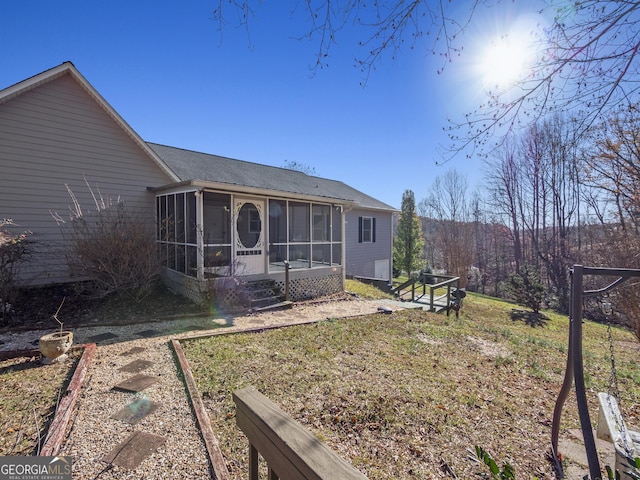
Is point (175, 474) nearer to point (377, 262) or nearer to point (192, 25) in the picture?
point (192, 25)

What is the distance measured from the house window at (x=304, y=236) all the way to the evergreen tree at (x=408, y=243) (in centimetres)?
1182

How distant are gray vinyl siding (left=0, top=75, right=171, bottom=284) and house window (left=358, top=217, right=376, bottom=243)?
1078 cm

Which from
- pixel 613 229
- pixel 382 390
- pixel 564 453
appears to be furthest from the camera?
pixel 613 229

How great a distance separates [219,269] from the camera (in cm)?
848

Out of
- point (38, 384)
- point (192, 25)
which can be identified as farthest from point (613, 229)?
point (38, 384)

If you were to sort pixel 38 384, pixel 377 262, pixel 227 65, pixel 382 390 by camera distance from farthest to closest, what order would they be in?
pixel 377 262 → pixel 227 65 → pixel 382 390 → pixel 38 384

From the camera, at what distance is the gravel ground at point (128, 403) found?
8.29 ft

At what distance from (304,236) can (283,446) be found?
12.9 m

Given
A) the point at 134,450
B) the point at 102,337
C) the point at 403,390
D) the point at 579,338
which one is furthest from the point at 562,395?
the point at 102,337

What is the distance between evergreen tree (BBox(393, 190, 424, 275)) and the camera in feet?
78.7

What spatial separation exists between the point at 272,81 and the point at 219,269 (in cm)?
498

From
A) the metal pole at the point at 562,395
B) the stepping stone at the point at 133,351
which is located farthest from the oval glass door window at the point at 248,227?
the metal pole at the point at 562,395

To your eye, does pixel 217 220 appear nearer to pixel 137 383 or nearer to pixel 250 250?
pixel 250 250

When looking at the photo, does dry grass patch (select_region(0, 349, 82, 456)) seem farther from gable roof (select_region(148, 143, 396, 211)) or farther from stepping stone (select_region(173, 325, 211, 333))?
gable roof (select_region(148, 143, 396, 211))
